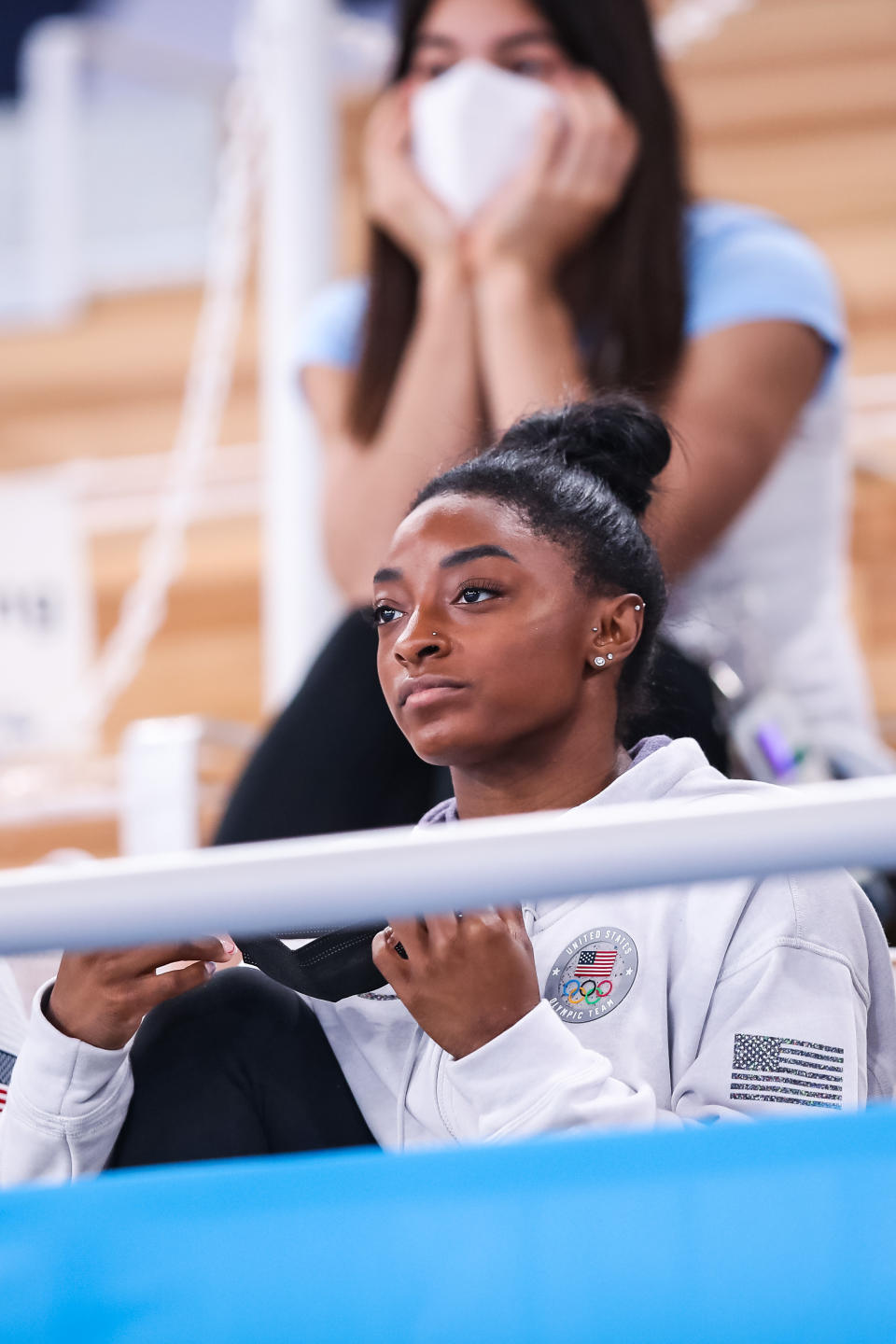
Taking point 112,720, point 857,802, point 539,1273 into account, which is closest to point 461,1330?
point 539,1273

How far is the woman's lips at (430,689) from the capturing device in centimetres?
43

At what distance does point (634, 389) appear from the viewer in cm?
61

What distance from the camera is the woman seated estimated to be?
0.38 meters

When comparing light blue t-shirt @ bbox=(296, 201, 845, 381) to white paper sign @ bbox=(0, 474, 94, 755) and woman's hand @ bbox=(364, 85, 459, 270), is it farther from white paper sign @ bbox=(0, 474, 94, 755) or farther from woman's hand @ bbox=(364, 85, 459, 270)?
white paper sign @ bbox=(0, 474, 94, 755)

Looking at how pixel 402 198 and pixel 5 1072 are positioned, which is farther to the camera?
pixel 402 198

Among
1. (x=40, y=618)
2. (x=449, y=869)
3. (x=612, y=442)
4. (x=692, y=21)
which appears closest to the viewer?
(x=449, y=869)

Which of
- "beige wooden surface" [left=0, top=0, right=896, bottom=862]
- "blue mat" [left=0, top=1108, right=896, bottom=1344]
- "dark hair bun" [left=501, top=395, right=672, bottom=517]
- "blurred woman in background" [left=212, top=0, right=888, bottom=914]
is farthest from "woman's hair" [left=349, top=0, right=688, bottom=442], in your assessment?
"beige wooden surface" [left=0, top=0, right=896, bottom=862]

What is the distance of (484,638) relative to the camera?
17.0 inches

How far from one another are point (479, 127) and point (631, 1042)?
1.99ft

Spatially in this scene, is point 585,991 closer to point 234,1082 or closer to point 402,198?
point 234,1082

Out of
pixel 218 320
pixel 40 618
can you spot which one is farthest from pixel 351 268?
pixel 40 618

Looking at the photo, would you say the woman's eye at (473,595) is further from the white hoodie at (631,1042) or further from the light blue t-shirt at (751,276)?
the light blue t-shirt at (751,276)

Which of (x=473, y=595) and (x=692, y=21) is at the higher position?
(x=692, y=21)

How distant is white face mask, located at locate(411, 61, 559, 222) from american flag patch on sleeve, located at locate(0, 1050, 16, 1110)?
59 centimetres
